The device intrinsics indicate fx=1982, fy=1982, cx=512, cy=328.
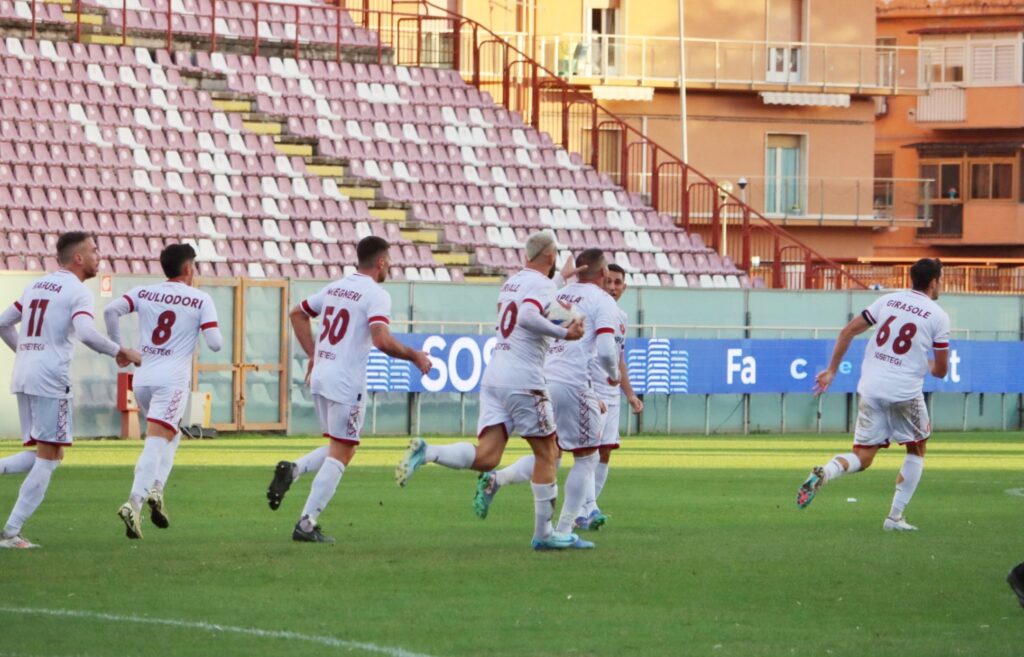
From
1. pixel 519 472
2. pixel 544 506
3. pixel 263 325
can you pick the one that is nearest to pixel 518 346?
pixel 519 472

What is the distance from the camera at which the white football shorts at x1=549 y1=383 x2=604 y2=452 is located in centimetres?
1321

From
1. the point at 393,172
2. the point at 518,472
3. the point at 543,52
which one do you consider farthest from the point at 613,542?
the point at 543,52

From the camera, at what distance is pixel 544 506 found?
13102mm

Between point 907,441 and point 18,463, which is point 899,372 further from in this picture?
point 18,463

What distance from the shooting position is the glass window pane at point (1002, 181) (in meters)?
65.1

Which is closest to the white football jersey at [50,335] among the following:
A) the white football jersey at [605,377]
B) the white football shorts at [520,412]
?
the white football shorts at [520,412]

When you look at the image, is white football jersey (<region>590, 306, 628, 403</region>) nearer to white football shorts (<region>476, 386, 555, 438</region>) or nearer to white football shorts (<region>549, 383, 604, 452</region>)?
white football shorts (<region>549, 383, 604, 452</region>)

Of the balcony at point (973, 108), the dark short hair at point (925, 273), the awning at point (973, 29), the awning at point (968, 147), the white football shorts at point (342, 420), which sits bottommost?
the white football shorts at point (342, 420)

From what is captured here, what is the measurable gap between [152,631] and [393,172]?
27115 millimetres

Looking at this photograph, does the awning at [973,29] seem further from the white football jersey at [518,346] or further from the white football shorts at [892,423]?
the white football jersey at [518,346]

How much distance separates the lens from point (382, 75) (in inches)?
1516

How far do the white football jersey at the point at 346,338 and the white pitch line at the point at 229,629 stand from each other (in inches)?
145

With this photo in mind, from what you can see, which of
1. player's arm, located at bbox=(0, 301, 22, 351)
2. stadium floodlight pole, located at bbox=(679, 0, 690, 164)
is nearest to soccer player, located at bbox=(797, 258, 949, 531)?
player's arm, located at bbox=(0, 301, 22, 351)

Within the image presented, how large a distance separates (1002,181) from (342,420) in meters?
55.1
